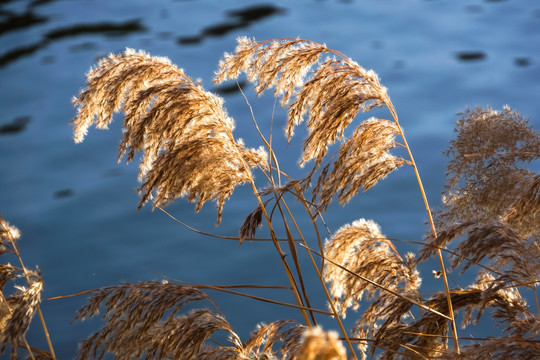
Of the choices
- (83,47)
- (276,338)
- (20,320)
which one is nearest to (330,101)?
(276,338)

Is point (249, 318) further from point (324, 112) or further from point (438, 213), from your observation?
point (324, 112)

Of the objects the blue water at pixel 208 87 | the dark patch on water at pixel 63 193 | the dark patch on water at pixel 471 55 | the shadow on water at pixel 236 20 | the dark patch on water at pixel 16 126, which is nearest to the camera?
the blue water at pixel 208 87

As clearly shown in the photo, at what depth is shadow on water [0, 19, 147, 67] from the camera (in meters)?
9.19

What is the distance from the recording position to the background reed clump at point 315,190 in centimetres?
200

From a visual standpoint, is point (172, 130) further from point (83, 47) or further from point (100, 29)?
point (100, 29)

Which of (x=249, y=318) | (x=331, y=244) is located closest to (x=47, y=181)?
(x=249, y=318)

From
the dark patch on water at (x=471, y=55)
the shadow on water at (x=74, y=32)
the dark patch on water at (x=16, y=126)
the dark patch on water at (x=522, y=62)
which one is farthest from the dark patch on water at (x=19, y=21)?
the dark patch on water at (x=522, y=62)

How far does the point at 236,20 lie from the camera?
30.2 ft

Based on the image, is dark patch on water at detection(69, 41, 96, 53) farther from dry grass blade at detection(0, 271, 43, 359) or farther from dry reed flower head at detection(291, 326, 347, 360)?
dry reed flower head at detection(291, 326, 347, 360)

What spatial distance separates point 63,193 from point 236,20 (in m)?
3.59

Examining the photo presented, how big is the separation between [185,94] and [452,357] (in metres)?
1.08

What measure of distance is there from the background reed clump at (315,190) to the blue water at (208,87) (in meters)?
3.14

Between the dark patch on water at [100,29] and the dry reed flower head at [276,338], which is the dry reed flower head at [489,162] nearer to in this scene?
the dry reed flower head at [276,338]

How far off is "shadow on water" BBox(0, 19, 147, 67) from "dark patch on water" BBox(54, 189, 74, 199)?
3.02 metres
